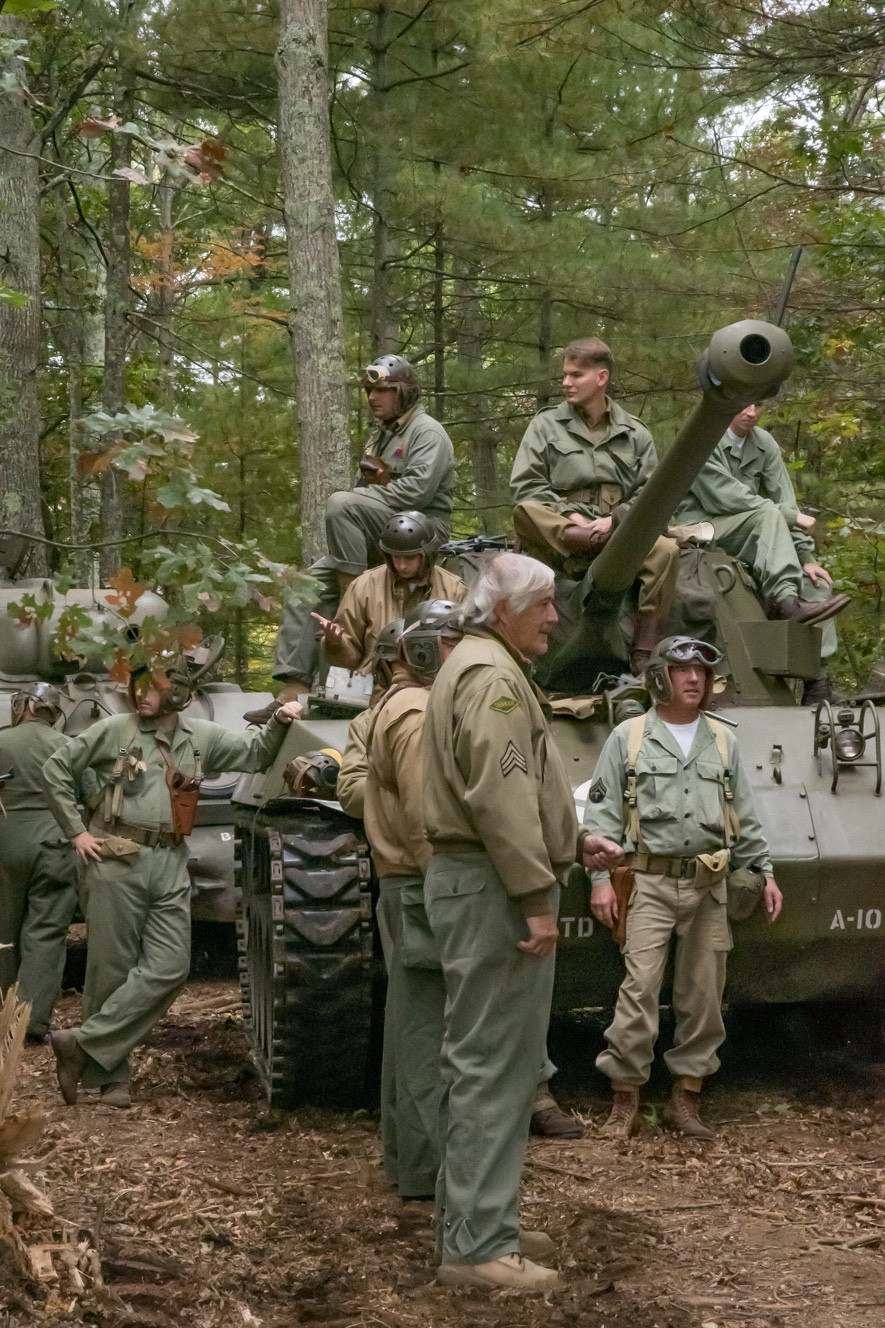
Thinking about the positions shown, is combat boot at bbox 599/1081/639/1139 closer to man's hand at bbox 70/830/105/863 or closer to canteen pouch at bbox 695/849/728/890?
canteen pouch at bbox 695/849/728/890

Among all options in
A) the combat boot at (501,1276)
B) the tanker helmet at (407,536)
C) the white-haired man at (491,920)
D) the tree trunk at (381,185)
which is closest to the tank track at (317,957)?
the tanker helmet at (407,536)

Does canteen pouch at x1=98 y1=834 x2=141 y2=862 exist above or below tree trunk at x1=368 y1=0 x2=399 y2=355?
below

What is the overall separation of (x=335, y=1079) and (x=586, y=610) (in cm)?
229

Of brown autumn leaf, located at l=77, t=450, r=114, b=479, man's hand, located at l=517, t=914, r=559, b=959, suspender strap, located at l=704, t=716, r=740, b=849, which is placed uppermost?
brown autumn leaf, located at l=77, t=450, r=114, b=479

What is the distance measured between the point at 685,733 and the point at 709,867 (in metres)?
0.56

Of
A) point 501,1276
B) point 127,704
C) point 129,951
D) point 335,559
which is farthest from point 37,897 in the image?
point 501,1276

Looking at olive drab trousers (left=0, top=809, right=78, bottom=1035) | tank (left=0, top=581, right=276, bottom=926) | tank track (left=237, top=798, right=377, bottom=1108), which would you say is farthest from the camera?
tank (left=0, top=581, right=276, bottom=926)

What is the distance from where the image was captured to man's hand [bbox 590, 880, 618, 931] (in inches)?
291

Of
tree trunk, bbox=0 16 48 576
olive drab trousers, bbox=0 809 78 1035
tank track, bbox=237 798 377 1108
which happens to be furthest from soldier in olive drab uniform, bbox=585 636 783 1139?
tree trunk, bbox=0 16 48 576

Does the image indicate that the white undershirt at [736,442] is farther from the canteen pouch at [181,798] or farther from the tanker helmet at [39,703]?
the tanker helmet at [39,703]

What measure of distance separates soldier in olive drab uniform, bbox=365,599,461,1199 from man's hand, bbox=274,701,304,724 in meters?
2.09

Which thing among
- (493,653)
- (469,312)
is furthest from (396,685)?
(469,312)

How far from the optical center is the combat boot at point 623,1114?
7.55 metres

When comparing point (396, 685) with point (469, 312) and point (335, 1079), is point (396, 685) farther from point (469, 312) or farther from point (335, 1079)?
point (469, 312)
